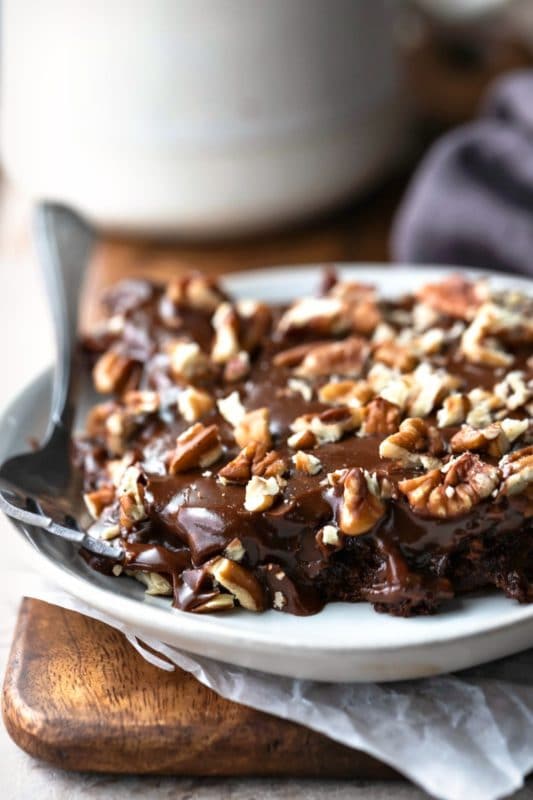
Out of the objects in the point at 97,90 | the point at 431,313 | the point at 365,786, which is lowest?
the point at 365,786

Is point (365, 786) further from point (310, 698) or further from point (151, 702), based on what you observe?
point (151, 702)

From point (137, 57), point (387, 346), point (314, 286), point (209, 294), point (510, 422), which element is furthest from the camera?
point (137, 57)

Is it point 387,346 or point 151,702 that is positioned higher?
point 387,346

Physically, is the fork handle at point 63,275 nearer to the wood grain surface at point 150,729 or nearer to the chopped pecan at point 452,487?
the wood grain surface at point 150,729

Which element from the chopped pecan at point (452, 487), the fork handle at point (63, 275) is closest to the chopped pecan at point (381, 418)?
the chopped pecan at point (452, 487)

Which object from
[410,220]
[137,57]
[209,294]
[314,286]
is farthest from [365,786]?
[137,57]

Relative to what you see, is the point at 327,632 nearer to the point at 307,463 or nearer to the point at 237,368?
the point at 307,463

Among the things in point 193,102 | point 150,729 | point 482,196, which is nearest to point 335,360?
point 150,729

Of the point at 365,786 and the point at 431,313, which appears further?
the point at 431,313
